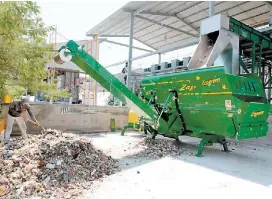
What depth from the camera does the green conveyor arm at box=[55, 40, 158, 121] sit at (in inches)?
169

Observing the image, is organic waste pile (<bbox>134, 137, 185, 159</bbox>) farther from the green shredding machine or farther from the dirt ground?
the green shredding machine

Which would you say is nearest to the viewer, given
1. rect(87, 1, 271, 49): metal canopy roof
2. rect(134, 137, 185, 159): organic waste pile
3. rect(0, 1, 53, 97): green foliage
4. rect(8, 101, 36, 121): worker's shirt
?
rect(0, 1, 53, 97): green foliage

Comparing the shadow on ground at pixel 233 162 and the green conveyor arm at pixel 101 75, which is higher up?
the green conveyor arm at pixel 101 75

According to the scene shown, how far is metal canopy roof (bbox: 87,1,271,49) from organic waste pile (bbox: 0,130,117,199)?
8.92 m

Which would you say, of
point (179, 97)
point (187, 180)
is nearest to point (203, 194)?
point (187, 180)

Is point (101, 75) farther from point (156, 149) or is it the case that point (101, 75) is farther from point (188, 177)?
point (188, 177)

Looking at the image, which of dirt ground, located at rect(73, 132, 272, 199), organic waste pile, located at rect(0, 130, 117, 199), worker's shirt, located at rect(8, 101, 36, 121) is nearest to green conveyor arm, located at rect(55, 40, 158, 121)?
dirt ground, located at rect(73, 132, 272, 199)

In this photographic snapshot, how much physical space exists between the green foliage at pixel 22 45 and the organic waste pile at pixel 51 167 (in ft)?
3.72

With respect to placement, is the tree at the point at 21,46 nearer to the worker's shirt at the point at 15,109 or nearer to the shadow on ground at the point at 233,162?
the shadow on ground at the point at 233,162

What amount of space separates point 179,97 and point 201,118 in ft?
2.39

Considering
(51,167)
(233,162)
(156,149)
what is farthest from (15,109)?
(233,162)

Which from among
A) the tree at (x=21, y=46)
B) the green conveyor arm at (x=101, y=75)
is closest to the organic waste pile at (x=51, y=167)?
the tree at (x=21, y=46)

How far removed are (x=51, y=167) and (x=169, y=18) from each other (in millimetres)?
11839

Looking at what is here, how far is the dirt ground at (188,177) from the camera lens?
124 inches
